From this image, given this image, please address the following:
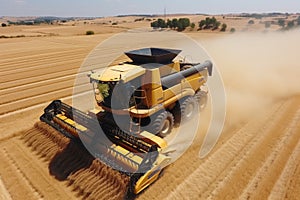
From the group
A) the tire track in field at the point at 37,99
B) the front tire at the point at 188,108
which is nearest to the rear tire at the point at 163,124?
the front tire at the point at 188,108

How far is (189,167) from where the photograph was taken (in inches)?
243

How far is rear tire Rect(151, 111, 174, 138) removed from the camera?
22.5 feet

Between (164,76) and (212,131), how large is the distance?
7.45 ft

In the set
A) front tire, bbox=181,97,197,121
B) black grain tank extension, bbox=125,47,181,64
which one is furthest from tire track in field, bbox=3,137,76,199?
front tire, bbox=181,97,197,121

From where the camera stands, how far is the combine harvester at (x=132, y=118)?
213 inches

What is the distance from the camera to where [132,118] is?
6531 millimetres

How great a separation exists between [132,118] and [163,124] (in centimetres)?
105

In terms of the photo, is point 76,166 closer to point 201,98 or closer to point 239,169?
point 239,169

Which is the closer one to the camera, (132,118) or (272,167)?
(272,167)

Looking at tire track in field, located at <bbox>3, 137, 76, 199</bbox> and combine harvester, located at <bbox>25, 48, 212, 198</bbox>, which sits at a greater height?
combine harvester, located at <bbox>25, 48, 212, 198</bbox>

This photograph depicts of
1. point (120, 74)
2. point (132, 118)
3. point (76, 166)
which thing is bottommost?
point (76, 166)

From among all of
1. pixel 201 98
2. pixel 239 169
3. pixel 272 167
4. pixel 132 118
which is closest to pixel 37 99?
pixel 132 118

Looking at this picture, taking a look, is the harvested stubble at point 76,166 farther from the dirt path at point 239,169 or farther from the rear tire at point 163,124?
the rear tire at point 163,124

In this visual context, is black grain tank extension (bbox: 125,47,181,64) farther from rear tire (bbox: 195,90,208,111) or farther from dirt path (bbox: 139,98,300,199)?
dirt path (bbox: 139,98,300,199)
